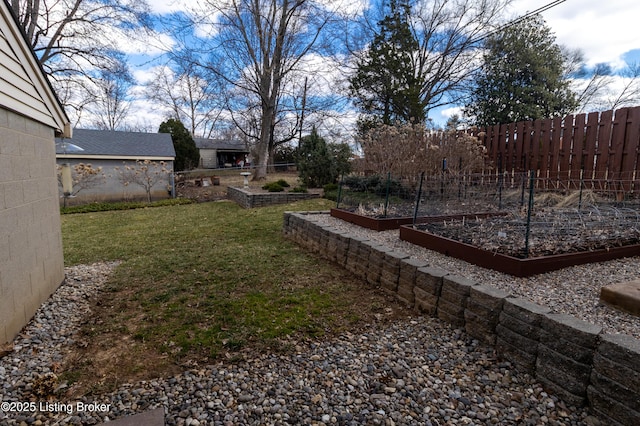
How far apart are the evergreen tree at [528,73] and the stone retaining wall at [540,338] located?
13.0 m

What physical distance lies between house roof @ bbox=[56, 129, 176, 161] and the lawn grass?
8.20 metres

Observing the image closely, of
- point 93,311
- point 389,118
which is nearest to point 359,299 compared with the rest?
Result: point 93,311

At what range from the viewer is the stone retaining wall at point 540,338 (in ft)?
5.20

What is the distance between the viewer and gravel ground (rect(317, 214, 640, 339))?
209 cm

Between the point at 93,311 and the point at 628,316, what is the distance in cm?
432

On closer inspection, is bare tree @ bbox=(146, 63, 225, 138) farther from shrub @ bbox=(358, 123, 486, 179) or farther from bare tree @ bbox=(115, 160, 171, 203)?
shrub @ bbox=(358, 123, 486, 179)

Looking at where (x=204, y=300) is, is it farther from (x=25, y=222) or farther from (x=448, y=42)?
(x=448, y=42)

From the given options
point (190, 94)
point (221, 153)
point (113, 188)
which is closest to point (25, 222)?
point (113, 188)

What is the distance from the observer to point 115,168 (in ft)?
42.7

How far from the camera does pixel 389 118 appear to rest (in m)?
14.7

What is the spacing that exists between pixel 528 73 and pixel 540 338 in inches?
583

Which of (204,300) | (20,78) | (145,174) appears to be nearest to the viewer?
(20,78)

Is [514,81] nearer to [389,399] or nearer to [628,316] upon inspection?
[628,316]

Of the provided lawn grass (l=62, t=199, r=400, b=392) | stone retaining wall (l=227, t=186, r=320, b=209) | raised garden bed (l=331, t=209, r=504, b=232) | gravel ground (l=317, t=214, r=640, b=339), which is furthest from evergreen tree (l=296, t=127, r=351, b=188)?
gravel ground (l=317, t=214, r=640, b=339)
